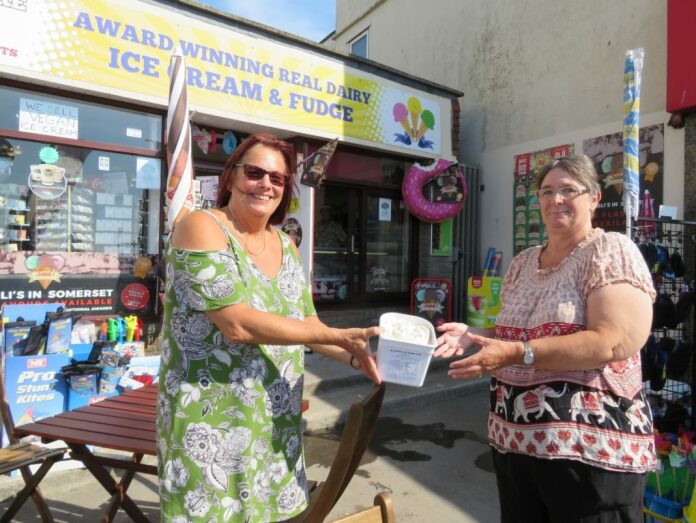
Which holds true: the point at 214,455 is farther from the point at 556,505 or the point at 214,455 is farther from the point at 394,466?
the point at 394,466

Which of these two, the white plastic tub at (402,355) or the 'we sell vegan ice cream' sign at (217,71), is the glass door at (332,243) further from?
the white plastic tub at (402,355)

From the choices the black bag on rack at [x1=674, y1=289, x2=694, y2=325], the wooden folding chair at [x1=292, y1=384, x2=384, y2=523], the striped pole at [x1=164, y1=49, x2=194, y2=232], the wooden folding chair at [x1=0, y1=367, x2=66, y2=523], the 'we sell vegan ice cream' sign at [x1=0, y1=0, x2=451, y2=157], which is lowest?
the wooden folding chair at [x1=0, y1=367, x2=66, y2=523]

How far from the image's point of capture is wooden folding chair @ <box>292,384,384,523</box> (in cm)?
138

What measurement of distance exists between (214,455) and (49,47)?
4854mm

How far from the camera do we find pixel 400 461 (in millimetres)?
4012

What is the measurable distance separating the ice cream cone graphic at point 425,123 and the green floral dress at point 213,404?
6.79 meters

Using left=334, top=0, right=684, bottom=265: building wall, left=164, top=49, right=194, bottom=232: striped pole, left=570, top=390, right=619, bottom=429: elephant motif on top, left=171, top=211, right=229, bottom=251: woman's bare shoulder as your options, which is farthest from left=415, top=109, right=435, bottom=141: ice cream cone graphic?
left=171, top=211, right=229, bottom=251: woman's bare shoulder

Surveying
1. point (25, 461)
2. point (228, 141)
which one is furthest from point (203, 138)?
point (25, 461)

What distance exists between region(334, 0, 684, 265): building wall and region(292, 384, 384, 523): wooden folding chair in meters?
5.81

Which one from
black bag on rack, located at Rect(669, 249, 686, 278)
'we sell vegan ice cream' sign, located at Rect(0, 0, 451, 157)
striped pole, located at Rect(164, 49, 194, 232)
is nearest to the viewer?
striped pole, located at Rect(164, 49, 194, 232)

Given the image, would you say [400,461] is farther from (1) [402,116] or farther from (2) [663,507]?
(1) [402,116]

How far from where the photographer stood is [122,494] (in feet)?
8.48

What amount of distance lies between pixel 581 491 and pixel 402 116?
6739 mm

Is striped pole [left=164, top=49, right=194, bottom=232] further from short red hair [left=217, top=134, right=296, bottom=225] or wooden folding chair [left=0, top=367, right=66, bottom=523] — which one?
short red hair [left=217, top=134, right=296, bottom=225]
